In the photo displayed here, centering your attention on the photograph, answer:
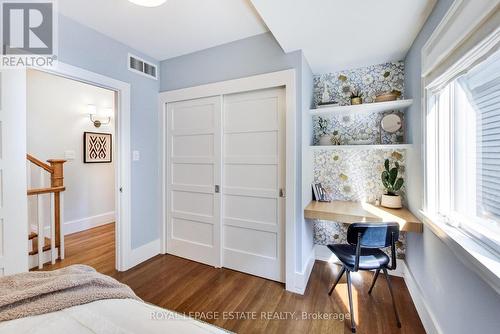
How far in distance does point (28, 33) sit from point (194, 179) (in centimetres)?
185

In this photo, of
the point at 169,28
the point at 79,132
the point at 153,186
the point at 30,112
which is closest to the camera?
the point at 169,28

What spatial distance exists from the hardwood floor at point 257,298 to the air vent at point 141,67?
88.4 inches

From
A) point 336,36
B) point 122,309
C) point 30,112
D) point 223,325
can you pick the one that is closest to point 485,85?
point 336,36

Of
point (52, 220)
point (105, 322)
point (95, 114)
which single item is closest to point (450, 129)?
point (105, 322)

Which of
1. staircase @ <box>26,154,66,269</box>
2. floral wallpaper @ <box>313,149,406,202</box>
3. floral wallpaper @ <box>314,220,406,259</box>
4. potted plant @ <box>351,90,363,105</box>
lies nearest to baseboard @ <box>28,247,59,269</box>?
staircase @ <box>26,154,66,269</box>

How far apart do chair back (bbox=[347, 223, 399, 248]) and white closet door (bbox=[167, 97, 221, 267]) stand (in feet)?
4.62

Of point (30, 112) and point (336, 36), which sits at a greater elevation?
point (336, 36)

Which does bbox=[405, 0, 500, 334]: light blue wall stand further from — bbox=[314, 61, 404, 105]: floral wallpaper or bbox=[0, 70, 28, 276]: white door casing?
bbox=[0, 70, 28, 276]: white door casing

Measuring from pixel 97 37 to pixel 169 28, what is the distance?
0.72 meters

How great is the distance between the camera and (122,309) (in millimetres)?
821

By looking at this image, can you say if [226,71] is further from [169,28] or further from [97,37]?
[97,37]

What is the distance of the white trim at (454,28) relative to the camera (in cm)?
95

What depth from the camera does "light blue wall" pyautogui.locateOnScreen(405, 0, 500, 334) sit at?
3.26ft

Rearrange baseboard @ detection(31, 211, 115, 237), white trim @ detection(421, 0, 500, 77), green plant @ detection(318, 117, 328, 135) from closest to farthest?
white trim @ detection(421, 0, 500, 77) < green plant @ detection(318, 117, 328, 135) < baseboard @ detection(31, 211, 115, 237)
